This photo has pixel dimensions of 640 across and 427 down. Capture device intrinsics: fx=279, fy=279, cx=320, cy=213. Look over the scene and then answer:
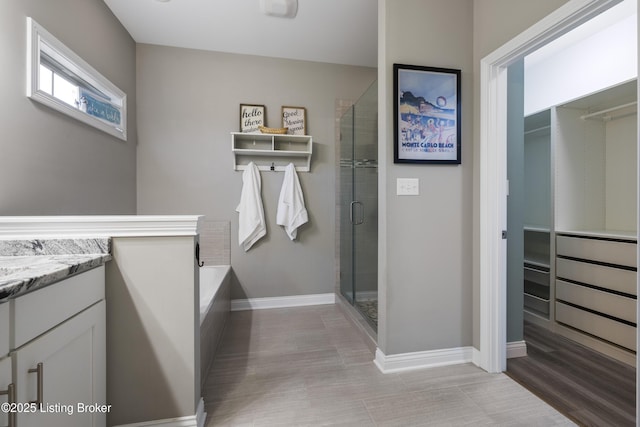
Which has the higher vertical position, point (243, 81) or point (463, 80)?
point (243, 81)

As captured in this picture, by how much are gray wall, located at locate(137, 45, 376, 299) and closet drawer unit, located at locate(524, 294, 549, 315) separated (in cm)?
184

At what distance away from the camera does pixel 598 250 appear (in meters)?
2.00

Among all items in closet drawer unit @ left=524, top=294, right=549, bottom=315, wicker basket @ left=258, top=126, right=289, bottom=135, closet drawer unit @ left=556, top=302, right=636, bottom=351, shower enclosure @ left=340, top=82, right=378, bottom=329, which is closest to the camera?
closet drawer unit @ left=556, top=302, right=636, bottom=351

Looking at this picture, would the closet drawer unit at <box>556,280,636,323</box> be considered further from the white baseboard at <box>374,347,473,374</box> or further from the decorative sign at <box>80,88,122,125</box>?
the decorative sign at <box>80,88,122,125</box>

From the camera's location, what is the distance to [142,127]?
2713mm

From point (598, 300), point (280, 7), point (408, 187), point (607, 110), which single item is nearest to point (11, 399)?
point (408, 187)

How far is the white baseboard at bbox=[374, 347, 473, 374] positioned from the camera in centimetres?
175

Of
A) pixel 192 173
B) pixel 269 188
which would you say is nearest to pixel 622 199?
pixel 269 188

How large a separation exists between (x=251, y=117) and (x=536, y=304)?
3198mm

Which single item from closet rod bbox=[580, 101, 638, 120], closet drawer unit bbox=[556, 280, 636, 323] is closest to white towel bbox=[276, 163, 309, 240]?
closet drawer unit bbox=[556, 280, 636, 323]

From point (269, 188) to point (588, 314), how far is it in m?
2.82

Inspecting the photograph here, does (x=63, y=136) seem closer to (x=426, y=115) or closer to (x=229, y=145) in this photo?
(x=229, y=145)

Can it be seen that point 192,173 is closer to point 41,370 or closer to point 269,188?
point 269,188

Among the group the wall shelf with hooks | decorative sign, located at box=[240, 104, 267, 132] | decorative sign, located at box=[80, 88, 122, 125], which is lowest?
the wall shelf with hooks
